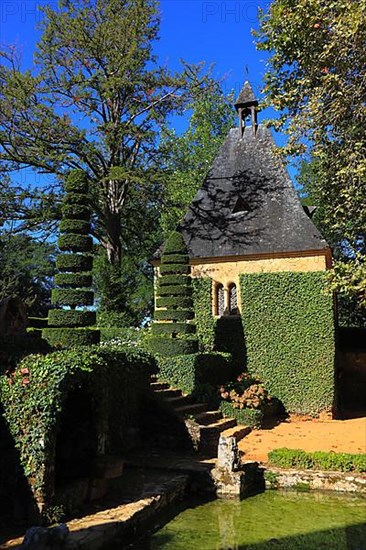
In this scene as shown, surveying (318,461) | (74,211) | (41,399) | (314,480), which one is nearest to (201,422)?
(318,461)

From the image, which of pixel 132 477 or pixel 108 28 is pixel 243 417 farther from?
pixel 108 28

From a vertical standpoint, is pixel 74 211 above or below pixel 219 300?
above

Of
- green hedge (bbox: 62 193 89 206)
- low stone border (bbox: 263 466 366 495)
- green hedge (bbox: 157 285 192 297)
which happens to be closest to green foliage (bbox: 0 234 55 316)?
green hedge (bbox: 157 285 192 297)

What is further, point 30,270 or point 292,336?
point 30,270

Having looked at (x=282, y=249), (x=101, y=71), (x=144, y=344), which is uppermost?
(x=101, y=71)

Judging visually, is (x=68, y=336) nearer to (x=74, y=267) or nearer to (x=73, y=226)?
(x=74, y=267)

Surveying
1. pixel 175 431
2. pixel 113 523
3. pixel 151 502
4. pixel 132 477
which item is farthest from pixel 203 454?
pixel 113 523

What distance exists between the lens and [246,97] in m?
23.5

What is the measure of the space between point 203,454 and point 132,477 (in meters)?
2.68

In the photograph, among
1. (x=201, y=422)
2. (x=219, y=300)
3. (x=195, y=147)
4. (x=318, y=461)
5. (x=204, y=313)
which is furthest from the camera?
(x=195, y=147)

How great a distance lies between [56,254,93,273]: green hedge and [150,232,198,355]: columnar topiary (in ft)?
12.3

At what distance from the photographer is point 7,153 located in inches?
944

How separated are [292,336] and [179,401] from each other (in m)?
5.82

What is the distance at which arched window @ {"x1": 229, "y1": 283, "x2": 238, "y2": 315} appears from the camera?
20078 mm
